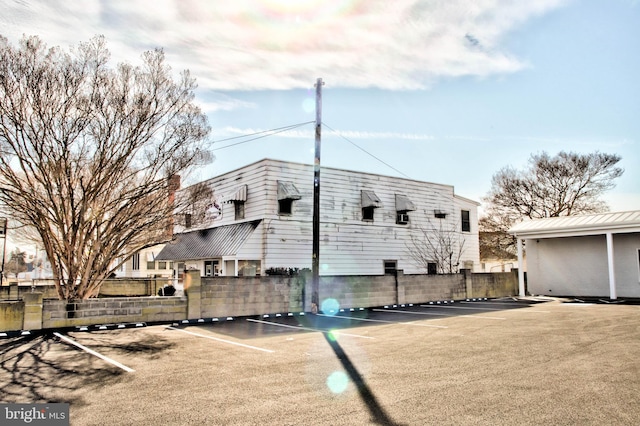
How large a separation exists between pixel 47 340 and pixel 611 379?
1183 centimetres

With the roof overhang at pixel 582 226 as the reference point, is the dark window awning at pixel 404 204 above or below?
above

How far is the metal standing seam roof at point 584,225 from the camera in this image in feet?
68.1

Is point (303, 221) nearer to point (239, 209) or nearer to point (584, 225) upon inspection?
Result: point (239, 209)

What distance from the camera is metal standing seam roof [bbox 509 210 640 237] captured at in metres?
20.8

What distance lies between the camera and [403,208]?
26219 millimetres

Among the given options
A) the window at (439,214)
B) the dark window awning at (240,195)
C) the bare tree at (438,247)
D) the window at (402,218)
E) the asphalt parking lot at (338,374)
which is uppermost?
the dark window awning at (240,195)

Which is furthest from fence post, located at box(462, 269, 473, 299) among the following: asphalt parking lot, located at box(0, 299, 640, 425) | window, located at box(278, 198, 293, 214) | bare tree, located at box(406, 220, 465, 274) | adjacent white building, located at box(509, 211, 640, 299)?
asphalt parking lot, located at box(0, 299, 640, 425)

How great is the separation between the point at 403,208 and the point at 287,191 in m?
7.69

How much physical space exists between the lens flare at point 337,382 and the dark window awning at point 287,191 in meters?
14.8

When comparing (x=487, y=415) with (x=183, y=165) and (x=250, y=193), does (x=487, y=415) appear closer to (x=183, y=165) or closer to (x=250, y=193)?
(x=183, y=165)

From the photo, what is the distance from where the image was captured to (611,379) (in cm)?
677

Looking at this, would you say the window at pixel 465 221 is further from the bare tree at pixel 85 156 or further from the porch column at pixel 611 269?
the bare tree at pixel 85 156

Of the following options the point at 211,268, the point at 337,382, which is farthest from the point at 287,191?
the point at 337,382

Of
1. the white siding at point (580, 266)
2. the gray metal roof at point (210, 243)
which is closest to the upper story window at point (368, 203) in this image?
the gray metal roof at point (210, 243)
